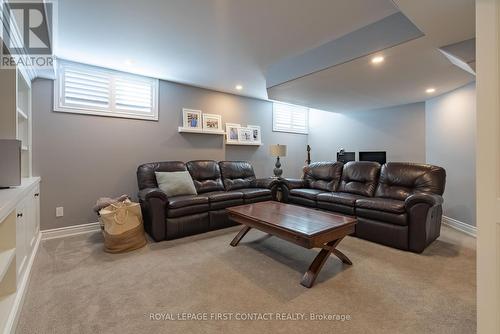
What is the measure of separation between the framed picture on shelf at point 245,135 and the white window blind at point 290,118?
84cm

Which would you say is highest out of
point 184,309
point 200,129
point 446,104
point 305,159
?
point 446,104

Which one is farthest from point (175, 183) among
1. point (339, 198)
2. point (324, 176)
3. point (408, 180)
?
point (408, 180)

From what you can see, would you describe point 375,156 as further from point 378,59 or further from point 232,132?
point 232,132

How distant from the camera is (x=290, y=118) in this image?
20.1ft

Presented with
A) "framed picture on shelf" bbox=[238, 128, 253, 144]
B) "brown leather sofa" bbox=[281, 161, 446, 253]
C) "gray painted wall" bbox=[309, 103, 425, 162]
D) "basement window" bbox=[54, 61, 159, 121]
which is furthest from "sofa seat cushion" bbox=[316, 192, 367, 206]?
"basement window" bbox=[54, 61, 159, 121]

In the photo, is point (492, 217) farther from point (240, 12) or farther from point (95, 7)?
point (95, 7)

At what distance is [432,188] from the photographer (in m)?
3.15

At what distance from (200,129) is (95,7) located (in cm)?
245

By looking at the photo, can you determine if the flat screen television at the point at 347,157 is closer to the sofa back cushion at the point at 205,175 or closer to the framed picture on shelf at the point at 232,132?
the framed picture on shelf at the point at 232,132

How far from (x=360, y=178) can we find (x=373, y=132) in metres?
1.81

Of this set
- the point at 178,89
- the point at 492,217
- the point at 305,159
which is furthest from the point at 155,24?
the point at 305,159

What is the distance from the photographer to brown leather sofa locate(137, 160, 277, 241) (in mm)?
2996

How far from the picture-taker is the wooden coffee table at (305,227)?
6.67 ft

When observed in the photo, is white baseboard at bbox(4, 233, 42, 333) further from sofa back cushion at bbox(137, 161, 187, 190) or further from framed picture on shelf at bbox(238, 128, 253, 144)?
framed picture on shelf at bbox(238, 128, 253, 144)
